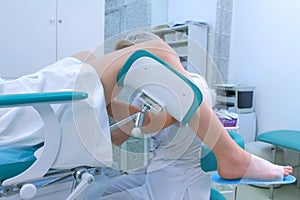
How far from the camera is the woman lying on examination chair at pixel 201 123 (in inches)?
37.8

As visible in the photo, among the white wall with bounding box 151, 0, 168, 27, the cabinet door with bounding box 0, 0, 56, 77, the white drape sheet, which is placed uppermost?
the white wall with bounding box 151, 0, 168, 27

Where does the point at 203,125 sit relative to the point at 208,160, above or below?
above

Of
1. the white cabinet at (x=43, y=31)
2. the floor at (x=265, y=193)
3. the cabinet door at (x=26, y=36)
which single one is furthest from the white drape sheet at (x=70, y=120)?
the floor at (x=265, y=193)

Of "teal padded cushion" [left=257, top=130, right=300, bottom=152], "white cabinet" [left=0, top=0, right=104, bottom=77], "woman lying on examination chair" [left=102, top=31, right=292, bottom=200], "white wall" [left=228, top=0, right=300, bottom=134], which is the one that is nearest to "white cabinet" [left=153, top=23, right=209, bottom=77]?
"woman lying on examination chair" [left=102, top=31, right=292, bottom=200]

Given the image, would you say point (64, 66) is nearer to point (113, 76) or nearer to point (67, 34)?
point (113, 76)

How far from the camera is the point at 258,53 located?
305 centimetres

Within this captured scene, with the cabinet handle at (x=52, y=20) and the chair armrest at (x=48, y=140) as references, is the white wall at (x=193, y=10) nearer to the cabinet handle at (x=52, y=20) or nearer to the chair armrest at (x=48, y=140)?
the cabinet handle at (x=52, y=20)

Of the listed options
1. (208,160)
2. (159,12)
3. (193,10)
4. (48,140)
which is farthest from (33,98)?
(159,12)

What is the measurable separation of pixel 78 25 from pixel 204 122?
1.50 meters

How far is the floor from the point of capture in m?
2.19

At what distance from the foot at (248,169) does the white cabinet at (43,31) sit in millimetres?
1157

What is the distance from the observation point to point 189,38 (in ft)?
6.51

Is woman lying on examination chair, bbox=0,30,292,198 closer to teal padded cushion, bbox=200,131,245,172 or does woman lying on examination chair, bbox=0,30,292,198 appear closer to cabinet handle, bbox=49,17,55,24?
teal padded cushion, bbox=200,131,245,172

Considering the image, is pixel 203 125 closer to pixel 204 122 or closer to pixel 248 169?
pixel 204 122
